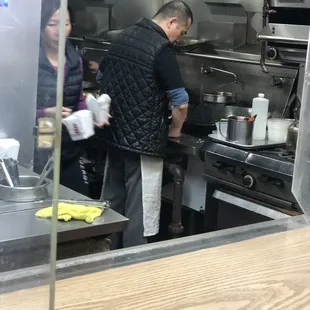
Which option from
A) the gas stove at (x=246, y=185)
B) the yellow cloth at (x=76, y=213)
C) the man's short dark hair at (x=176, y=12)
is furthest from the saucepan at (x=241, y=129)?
the yellow cloth at (x=76, y=213)

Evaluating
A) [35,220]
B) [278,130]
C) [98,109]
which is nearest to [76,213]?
[35,220]

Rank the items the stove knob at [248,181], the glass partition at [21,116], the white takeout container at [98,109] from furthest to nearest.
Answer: the stove knob at [248,181] → the white takeout container at [98,109] → the glass partition at [21,116]

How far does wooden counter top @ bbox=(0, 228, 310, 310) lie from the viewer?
92 cm

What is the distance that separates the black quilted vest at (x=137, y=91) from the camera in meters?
2.82

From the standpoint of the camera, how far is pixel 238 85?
3.49 meters

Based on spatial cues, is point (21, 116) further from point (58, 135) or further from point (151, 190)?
point (151, 190)

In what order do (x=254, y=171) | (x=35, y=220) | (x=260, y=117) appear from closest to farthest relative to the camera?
(x=35, y=220) → (x=254, y=171) → (x=260, y=117)

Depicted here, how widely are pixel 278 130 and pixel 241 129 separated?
0.19 metres

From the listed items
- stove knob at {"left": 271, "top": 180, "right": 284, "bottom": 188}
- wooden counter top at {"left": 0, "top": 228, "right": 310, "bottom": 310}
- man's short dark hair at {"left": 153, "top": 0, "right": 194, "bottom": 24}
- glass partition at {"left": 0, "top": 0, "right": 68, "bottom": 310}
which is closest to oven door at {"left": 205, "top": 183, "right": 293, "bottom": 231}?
stove knob at {"left": 271, "top": 180, "right": 284, "bottom": 188}

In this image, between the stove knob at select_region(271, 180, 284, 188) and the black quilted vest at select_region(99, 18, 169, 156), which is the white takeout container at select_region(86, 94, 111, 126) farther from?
the stove knob at select_region(271, 180, 284, 188)

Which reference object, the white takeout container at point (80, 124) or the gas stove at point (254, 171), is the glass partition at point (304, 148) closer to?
the white takeout container at point (80, 124)

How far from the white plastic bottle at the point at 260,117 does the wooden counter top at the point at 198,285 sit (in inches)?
70.6

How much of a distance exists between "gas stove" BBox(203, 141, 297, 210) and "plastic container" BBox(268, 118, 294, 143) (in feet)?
0.30

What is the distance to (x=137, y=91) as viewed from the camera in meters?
2.85
